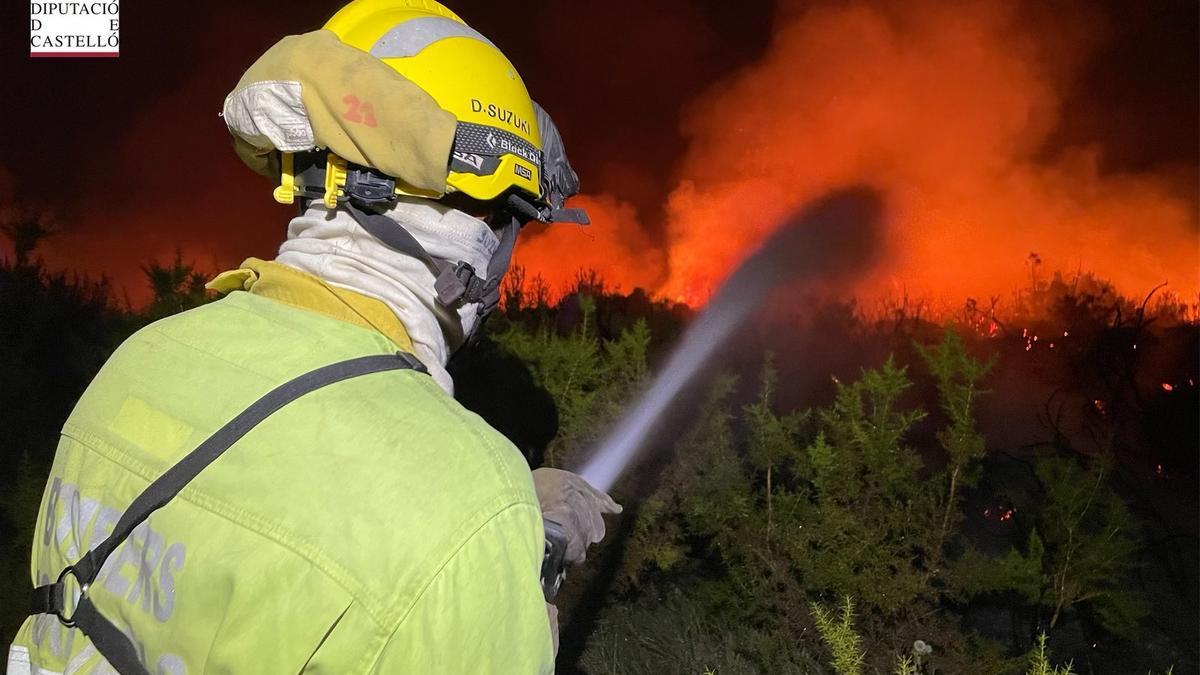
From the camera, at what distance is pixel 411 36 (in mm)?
1684

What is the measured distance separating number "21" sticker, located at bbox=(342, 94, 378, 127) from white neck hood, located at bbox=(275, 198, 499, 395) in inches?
7.9

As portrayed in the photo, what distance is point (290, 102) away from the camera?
1494 mm

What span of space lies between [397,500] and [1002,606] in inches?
130

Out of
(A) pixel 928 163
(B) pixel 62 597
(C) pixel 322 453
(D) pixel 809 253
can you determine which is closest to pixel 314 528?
(C) pixel 322 453

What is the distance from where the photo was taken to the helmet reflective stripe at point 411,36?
166 centimetres

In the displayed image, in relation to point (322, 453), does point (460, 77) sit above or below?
above

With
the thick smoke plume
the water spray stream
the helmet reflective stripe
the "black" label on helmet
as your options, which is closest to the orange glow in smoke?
the thick smoke plume

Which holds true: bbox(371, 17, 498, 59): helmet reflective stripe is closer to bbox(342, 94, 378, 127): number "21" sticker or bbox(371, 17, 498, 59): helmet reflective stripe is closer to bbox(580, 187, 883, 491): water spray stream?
bbox(342, 94, 378, 127): number "21" sticker

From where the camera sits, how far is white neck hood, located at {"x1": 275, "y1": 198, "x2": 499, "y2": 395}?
1.51m

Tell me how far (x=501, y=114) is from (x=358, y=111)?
41 cm

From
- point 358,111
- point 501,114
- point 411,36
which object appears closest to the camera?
point 358,111

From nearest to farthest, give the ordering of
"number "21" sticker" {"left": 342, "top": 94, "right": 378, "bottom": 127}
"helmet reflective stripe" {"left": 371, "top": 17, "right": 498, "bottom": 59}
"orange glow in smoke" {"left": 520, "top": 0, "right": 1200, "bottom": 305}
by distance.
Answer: "number "21" sticker" {"left": 342, "top": 94, "right": 378, "bottom": 127}, "helmet reflective stripe" {"left": 371, "top": 17, "right": 498, "bottom": 59}, "orange glow in smoke" {"left": 520, "top": 0, "right": 1200, "bottom": 305}

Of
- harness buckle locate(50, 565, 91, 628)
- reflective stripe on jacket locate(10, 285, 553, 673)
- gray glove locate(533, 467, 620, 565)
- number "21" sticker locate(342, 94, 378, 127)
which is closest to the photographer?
reflective stripe on jacket locate(10, 285, 553, 673)

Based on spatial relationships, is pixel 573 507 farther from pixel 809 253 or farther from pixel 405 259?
pixel 809 253
